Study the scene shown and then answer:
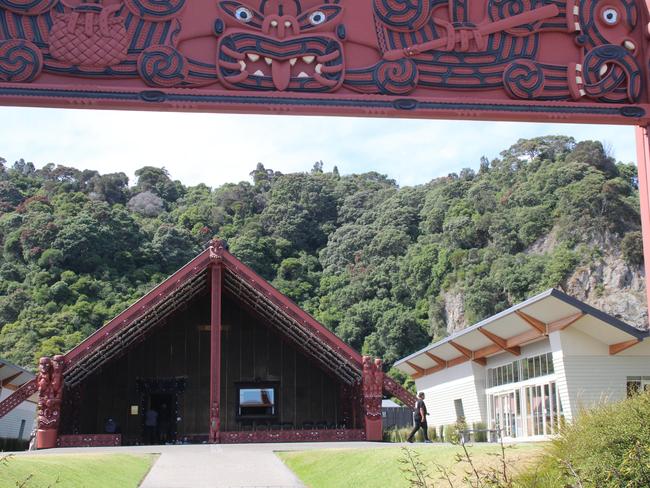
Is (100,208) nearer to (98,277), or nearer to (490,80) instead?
(98,277)

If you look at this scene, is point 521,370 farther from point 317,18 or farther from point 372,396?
point 317,18

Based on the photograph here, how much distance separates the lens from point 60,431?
3066 cm

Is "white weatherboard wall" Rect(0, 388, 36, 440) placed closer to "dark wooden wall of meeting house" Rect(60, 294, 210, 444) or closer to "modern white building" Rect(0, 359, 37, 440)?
"modern white building" Rect(0, 359, 37, 440)

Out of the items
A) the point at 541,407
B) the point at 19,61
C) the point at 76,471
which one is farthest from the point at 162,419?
the point at 19,61

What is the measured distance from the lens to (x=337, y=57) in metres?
6.62

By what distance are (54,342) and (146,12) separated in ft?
197

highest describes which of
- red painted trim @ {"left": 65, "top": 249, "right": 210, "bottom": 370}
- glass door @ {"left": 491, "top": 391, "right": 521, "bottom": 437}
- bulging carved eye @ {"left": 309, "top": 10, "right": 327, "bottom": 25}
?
red painted trim @ {"left": 65, "top": 249, "right": 210, "bottom": 370}

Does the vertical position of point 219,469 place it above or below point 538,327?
below

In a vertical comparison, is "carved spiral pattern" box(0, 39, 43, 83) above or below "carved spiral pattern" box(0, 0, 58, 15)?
below

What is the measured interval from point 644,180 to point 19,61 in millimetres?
4791

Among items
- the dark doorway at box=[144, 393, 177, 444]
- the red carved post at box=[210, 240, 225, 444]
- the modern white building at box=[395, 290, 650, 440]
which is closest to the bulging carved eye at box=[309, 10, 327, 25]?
the modern white building at box=[395, 290, 650, 440]

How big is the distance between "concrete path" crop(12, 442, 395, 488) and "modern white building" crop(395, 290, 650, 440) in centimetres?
722

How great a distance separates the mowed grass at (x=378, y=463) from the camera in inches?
458

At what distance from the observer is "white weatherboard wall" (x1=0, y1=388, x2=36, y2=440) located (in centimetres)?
3750
